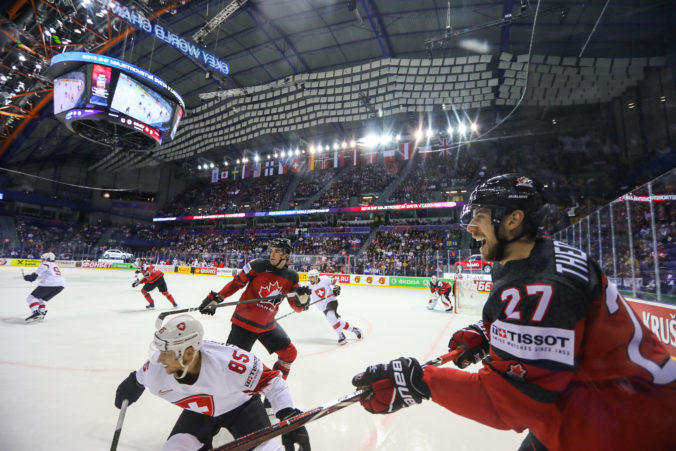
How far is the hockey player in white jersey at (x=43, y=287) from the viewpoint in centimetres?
689

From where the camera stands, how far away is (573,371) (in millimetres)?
1021

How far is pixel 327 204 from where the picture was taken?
29.0m

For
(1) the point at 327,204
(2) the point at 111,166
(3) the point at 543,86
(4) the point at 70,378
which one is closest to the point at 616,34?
(3) the point at 543,86

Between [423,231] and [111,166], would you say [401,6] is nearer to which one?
[423,231]

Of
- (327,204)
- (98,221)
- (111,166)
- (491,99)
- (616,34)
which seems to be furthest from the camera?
(98,221)

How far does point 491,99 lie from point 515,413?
20466mm

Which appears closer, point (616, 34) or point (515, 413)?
point (515, 413)

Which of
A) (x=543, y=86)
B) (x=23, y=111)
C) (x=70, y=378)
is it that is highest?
(x=543, y=86)

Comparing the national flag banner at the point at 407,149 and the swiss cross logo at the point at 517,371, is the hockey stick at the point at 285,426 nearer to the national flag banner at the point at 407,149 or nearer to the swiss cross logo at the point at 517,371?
the swiss cross logo at the point at 517,371

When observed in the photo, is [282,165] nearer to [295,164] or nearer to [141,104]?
[295,164]

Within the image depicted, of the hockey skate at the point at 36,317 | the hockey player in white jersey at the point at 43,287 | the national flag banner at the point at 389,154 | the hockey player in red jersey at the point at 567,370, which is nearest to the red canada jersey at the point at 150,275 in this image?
the hockey player in white jersey at the point at 43,287

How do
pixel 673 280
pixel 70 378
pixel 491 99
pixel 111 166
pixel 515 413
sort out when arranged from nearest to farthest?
pixel 515 413 → pixel 70 378 → pixel 673 280 → pixel 491 99 → pixel 111 166

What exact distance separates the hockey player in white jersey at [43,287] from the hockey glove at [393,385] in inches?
342

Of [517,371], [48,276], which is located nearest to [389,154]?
[48,276]
